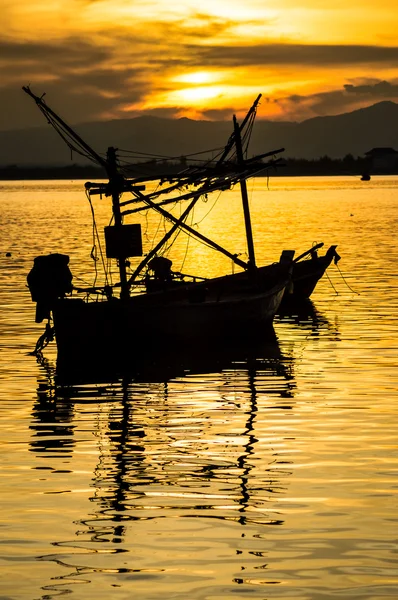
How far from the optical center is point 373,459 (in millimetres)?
16156

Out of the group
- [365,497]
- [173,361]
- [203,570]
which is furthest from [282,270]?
[203,570]

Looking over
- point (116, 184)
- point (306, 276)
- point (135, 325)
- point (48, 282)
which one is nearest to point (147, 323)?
point (135, 325)

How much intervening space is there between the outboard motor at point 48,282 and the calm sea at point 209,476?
1.41 m

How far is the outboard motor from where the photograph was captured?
92.7ft

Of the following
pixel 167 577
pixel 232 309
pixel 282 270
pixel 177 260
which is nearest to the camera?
pixel 167 577

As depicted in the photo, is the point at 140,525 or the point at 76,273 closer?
Answer: the point at 140,525

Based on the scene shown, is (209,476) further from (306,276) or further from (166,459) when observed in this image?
(306,276)

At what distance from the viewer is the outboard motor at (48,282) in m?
28.3

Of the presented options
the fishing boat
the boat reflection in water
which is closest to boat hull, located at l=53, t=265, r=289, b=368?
the fishing boat

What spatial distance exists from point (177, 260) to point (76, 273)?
1352cm

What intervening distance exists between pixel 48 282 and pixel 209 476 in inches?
547

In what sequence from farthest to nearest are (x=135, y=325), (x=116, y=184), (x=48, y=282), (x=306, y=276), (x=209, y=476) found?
(x=306, y=276) < (x=116, y=184) < (x=135, y=325) < (x=48, y=282) < (x=209, y=476)

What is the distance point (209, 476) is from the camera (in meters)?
15.3

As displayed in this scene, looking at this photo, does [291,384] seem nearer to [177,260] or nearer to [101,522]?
[101,522]
